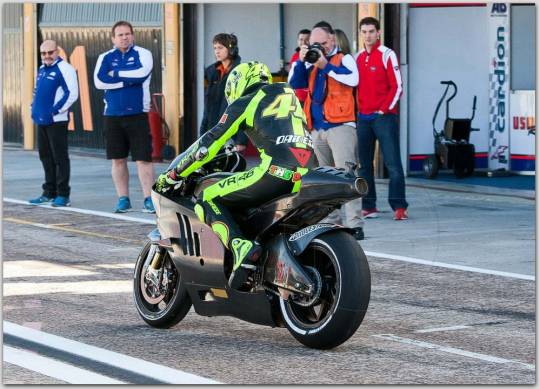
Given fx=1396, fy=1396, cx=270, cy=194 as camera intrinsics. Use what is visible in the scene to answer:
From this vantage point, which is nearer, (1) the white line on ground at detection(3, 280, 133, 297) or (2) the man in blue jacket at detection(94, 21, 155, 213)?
(1) the white line on ground at detection(3, 280, 133, 297)

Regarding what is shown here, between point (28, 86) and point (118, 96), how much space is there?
33.8 feet

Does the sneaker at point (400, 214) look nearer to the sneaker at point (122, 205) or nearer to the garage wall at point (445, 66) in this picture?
the sneaker at point (122, 205)

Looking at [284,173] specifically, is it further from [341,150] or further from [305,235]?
[341,150]

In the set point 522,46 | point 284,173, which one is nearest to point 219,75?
point 284,173

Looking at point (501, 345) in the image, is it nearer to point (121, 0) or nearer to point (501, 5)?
point (501, 5)

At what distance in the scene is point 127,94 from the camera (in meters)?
14.5

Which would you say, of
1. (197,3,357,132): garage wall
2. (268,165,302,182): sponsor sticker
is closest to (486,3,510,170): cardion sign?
(197,3,357,132): garage wall

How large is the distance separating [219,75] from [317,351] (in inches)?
250

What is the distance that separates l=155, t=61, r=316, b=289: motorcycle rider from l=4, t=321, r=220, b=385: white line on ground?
2.70 ft

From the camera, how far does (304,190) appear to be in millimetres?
7539

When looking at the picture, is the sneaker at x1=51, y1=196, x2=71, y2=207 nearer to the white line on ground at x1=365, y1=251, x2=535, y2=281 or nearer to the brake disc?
the white line on ground at x1=365, y1=251, x2=535, y2=281

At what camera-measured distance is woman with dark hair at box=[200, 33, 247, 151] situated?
42.8ft

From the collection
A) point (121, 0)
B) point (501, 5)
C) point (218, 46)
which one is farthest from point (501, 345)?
point (121, 0)

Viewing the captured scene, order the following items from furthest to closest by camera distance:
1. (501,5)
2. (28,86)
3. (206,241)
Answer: (28,86), (501,5), (206,241)
